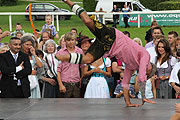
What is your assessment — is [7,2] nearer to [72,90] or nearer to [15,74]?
[72,90]

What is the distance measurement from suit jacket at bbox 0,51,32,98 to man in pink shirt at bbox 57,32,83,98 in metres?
0.71

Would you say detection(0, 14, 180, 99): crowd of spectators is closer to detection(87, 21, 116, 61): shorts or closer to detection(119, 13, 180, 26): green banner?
detection(87, 21, 116, 61): shorts

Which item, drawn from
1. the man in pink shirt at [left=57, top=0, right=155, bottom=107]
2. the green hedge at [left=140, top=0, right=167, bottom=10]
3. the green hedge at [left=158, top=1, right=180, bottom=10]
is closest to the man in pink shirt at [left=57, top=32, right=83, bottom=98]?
the man in pink shirt at [left=57, top=0, right=155, bottom=107]

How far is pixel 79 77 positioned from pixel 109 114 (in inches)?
84.7

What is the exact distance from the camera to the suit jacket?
7.80m

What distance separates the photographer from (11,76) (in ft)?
25.8

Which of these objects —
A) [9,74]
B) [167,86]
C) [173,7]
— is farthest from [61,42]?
[173,7]

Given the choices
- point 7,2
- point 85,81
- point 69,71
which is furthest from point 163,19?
point 7,2

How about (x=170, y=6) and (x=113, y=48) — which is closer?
(x=113, y=48)

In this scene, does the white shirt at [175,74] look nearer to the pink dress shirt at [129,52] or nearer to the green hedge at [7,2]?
the pink dress shirt at [129,52]

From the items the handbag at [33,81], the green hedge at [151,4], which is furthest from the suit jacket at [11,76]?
the green hedge at [151,4]

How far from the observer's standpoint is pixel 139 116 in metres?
6.17

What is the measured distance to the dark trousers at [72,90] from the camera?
27.1ft

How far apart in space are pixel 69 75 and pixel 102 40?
193 centimetres
